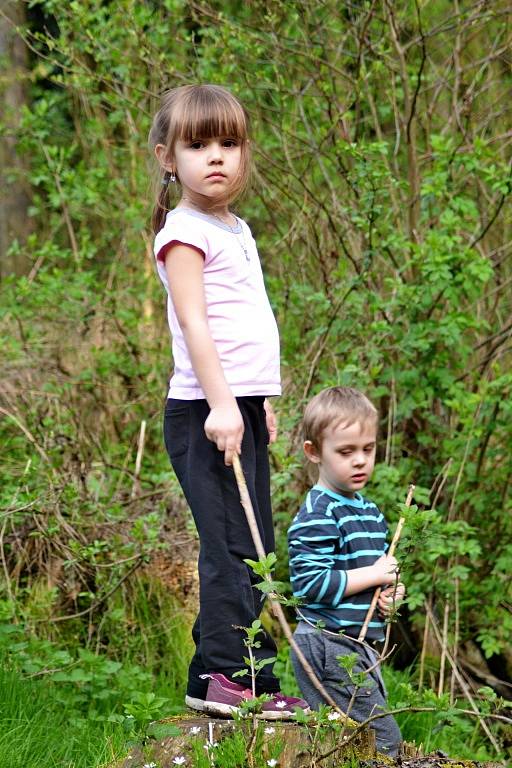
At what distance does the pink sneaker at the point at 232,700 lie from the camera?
10.5 ft

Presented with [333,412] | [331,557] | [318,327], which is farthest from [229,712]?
[318,327]

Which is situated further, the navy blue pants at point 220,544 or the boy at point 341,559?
the boy at point 341,559

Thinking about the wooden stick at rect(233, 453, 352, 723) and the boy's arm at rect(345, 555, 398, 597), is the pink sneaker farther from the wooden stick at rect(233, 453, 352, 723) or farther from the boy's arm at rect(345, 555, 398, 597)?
the boy's arm at rect(345, 555, 398, 597)

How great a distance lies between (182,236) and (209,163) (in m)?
0.25

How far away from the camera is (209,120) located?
3.23 meters

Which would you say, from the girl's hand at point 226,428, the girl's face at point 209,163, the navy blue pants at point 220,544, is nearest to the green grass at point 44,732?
the navy blue pants at point 220,544

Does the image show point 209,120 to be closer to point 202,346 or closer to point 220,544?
point 202,346

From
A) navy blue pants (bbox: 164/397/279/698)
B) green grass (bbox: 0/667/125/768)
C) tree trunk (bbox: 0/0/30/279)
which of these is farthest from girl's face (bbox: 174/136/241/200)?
tree trunk (bbox: 0/0/30/279)

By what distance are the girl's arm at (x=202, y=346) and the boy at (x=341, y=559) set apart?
22.7 inches

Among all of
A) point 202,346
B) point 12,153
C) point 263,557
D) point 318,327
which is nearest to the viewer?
point 263,557

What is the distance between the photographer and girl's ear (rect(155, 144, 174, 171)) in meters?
3.37

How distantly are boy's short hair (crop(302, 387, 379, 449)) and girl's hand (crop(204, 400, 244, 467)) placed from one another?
0.65m

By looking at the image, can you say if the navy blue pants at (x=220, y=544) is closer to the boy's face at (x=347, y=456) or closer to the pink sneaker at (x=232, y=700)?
the pink sneaker at (x=232, y=700)

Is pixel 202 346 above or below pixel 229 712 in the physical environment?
above
